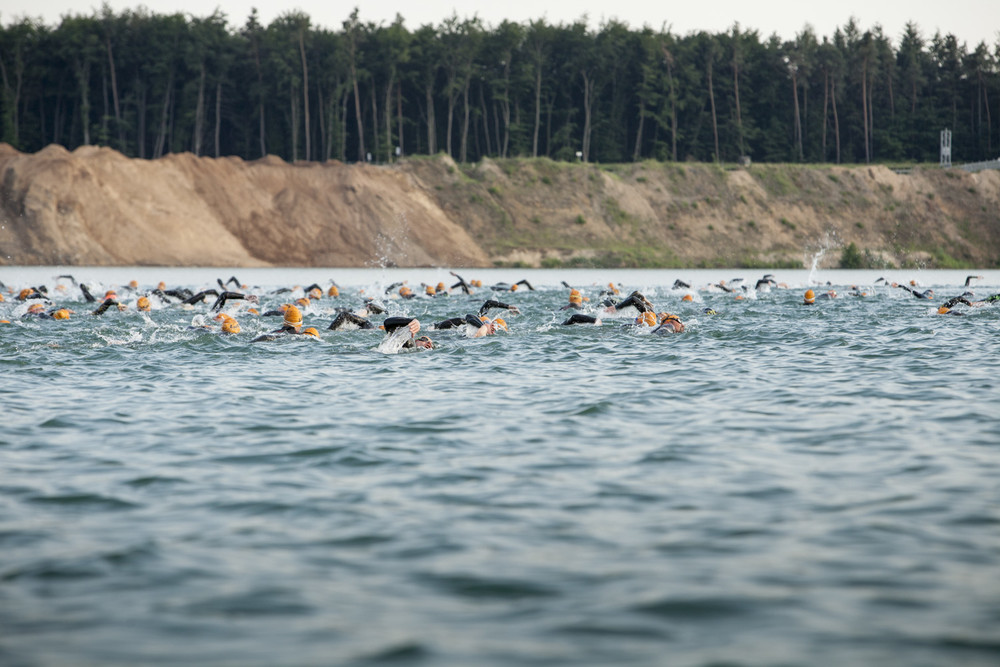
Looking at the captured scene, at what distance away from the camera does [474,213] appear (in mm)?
73562

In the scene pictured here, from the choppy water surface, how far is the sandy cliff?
5268cm

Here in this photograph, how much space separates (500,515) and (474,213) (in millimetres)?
68043

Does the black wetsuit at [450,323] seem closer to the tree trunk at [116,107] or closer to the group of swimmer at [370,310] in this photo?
the group of swimmer at [370,310]

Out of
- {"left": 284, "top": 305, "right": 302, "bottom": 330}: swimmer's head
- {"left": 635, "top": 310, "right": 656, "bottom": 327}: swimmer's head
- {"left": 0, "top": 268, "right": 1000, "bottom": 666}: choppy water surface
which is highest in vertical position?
{"left": 284, "top": 305, "right": 302, "bottom": 330}: swimmer's head

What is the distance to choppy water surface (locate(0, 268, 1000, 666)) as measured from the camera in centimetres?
442

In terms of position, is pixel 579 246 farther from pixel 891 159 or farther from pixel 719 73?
pixel 891 159

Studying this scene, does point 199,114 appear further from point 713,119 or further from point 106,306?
point 106,306

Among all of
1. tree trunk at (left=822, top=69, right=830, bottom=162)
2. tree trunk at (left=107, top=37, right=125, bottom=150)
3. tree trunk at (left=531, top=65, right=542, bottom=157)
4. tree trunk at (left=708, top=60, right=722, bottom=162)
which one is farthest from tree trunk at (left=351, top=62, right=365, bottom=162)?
tree trunk at (left=822, top=69, right=830, bottom=162)

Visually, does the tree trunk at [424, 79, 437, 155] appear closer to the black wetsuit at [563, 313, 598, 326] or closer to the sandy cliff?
the sandy cliff

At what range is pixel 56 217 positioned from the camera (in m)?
60.5

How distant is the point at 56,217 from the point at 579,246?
123 ft

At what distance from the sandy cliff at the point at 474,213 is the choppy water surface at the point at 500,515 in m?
52.7

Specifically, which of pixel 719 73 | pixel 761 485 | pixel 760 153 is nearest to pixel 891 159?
pixel 760 153

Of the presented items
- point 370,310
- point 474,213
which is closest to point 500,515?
point 370,310
